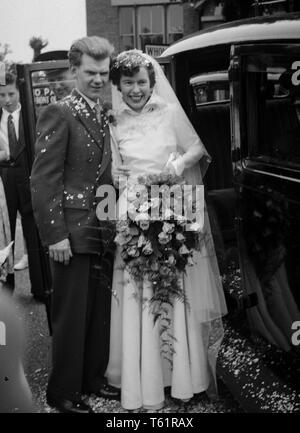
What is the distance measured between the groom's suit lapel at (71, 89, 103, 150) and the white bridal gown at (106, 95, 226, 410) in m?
0.10

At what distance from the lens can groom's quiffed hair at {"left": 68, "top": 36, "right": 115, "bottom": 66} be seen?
219 cm

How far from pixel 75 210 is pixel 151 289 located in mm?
452

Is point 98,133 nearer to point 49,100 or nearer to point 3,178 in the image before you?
point 49,100

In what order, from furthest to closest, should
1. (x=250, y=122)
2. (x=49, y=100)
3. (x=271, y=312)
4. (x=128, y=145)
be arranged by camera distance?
(x=49, y=100) < (x=128, y=145) < (x=250, y=122) < (x=271, y=312)

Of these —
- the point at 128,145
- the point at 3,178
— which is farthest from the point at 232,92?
the point at 3,178

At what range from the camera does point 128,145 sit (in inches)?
91.9

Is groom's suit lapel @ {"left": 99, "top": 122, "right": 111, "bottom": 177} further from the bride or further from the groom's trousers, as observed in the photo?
the groom's trousers

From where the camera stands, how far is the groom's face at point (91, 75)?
2.21 metres

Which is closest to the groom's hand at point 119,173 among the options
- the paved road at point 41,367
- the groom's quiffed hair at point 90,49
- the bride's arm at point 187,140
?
the bride's arm at point 187,140

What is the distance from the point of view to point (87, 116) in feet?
7.41

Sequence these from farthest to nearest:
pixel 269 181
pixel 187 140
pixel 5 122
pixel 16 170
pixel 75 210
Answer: pixel 16 170 < pixel 5 122 < pixel 187 140 < pixel 75 210 < pixel 269 181

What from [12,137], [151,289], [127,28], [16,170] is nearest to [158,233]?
[151,289]

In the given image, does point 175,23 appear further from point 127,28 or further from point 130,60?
point 130,60
